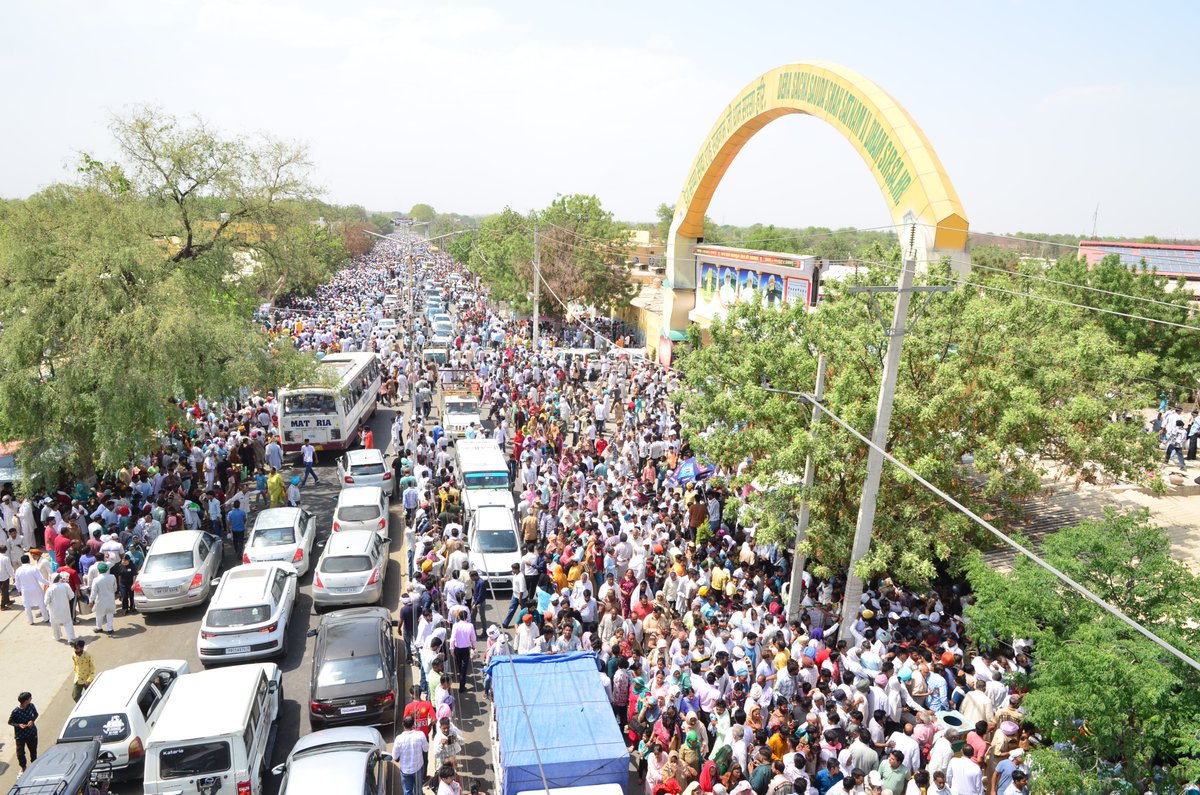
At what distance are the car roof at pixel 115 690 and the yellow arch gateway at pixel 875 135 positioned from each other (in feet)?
38.3

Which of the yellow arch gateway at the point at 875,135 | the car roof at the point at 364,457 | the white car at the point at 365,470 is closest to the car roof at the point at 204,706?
the white car at the point at 365,470

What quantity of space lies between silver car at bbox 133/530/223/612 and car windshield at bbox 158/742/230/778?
21.2ft

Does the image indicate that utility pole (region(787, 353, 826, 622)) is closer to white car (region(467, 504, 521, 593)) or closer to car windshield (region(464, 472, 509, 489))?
white car (region(467, 504, 521, 593))

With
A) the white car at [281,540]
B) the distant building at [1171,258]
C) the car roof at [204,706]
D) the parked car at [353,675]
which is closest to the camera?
the car roof at [204,706]

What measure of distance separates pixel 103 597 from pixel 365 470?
6.88 metres

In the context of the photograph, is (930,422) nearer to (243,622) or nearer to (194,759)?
(194,759)

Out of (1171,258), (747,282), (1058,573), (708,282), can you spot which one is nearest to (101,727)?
(1058,573)

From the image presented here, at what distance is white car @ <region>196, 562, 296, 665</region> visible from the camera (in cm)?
1270

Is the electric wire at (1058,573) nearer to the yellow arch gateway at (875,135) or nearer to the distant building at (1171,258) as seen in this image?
the yellow arch gateway at (875,135)

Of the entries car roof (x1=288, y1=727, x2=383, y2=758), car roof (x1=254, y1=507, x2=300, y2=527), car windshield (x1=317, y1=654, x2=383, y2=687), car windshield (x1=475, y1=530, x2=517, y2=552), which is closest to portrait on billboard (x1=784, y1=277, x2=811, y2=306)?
car windshield (x1=475, y1=530, x2=517, y2=552)

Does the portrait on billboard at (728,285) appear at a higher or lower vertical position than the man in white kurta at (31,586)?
higher

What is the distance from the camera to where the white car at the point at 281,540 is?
630 inches

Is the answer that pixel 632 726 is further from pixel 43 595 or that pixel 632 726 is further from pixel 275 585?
pixel 43 595

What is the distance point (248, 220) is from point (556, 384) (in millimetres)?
12345
